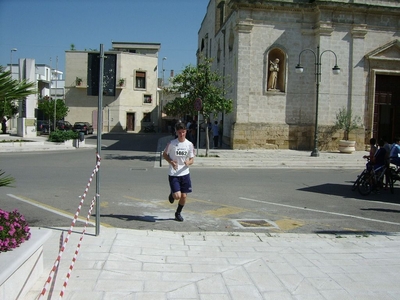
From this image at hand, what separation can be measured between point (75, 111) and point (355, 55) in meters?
35.9

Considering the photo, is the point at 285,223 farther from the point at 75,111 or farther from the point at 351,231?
the point at 75,111

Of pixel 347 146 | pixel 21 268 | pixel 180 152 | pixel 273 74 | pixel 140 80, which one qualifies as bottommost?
pixel 21 268

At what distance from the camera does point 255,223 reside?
8062mm

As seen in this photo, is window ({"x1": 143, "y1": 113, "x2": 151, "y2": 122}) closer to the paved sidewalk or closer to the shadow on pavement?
the shadow on pavement

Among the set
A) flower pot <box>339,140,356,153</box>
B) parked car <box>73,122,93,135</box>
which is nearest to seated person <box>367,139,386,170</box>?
flower pot <box>339,140,356,153</box>

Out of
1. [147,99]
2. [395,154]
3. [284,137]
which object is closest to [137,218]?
[395,154]

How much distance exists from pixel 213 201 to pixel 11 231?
21.0 ft

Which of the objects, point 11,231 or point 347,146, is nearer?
point 11,231

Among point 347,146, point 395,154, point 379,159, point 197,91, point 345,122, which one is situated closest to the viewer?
point 379,159

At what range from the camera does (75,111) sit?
51938 millimetres

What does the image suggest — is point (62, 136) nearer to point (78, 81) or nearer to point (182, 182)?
point (182, 182)

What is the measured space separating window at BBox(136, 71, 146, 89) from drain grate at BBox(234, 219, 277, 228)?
46.1m

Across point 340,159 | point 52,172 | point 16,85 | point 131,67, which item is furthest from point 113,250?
point 131,67

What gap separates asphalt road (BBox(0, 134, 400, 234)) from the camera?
7.94 meters
